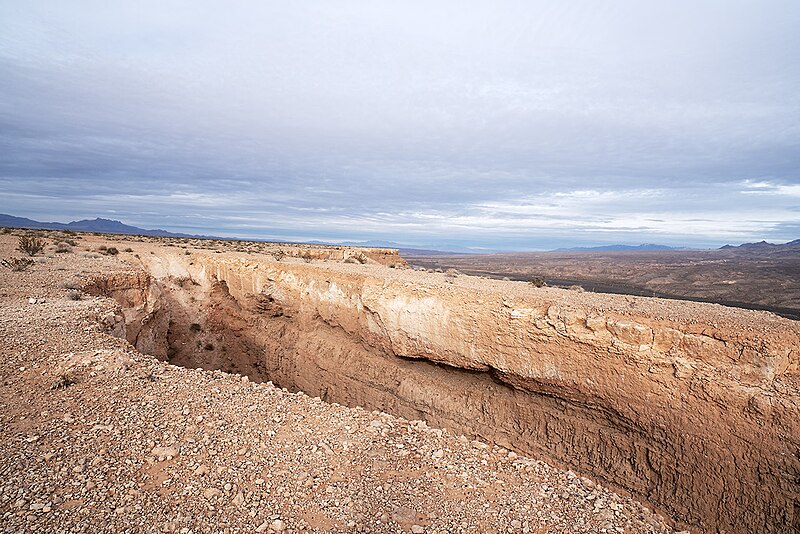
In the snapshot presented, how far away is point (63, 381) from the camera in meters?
5.53

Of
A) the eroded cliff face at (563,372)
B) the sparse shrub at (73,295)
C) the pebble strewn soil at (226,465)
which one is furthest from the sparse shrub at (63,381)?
the eroded cliff face at (563,372)

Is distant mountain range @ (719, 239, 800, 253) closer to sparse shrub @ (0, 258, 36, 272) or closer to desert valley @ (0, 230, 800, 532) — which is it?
desert valley @ (0, 230, 800, 532)

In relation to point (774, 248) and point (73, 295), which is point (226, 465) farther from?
point (774, 248)

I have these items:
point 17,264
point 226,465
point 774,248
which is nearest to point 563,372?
point 226,465

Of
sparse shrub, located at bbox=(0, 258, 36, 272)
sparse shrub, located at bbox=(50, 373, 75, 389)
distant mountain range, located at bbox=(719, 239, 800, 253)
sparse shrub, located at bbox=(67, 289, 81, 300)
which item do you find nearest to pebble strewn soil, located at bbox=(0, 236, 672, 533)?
sparse shrub, located at bbox=(50, 373, 75, 389)

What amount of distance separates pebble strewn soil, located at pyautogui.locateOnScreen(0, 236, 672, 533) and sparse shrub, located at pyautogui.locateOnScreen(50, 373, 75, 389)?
0.02 meters

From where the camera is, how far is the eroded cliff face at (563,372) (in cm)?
714

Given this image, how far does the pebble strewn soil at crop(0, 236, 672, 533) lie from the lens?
4000 millimetres

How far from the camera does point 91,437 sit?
469cm

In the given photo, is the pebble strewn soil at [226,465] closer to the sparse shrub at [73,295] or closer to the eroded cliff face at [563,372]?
the sparse shrub at [73,295]

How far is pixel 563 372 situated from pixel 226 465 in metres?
7.39

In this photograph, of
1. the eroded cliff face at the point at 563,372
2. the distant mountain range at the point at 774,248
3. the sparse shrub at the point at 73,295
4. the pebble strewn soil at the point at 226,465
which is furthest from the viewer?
the distant mountain range at the point at 774,248

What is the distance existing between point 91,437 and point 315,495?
8.85 ft

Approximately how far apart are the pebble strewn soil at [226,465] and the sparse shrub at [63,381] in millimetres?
24
